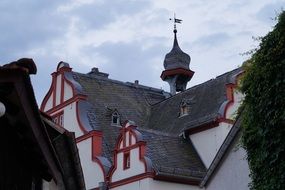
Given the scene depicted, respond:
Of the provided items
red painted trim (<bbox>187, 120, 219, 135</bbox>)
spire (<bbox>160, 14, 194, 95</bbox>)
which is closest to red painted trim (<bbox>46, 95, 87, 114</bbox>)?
red painted trim (<bbox>187, 120, 219, 135</bbox>)

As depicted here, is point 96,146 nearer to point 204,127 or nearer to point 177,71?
point 204,127

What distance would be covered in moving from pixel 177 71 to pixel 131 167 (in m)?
12.6

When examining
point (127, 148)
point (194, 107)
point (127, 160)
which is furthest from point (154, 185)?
point (194, 107)

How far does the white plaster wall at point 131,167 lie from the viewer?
90.7ft

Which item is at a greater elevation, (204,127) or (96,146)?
(204,127)

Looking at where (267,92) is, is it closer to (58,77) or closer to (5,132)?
(5,132)

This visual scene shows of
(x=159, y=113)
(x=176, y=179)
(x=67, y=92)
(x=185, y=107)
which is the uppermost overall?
(x=67, y=92)

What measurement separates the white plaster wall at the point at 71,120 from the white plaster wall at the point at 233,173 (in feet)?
43.4

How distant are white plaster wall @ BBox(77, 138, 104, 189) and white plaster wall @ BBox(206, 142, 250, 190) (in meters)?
11.2

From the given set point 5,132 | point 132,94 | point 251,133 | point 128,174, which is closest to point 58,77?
point 132,94

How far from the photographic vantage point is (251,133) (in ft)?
51.8

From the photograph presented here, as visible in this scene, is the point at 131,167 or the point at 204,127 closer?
the point at 131,167

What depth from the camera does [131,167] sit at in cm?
2834

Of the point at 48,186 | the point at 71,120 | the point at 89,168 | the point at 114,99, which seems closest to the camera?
the point at 48,186
